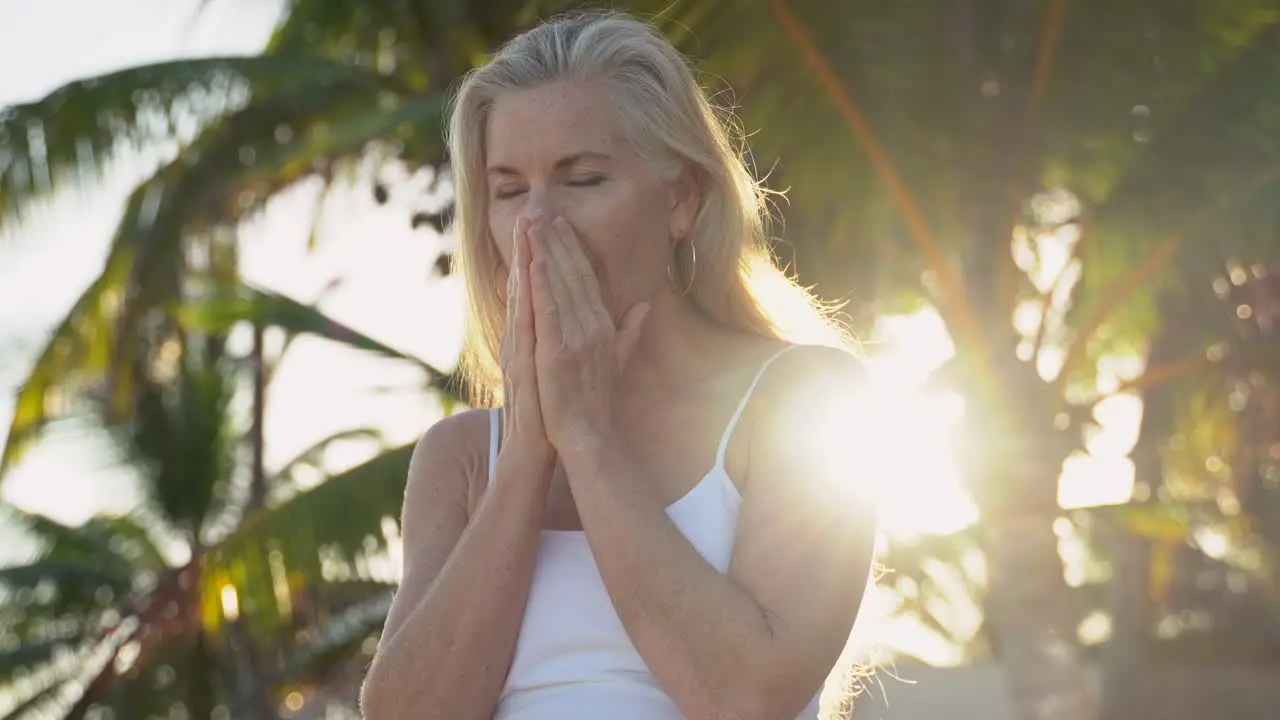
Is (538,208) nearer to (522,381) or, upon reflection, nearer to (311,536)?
(522,381)

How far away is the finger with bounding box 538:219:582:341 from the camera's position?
7.62 feet

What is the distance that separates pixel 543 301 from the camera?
91.7 inches

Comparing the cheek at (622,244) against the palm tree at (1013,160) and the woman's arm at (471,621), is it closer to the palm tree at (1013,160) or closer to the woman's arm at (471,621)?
the woman's arm at (471,621)

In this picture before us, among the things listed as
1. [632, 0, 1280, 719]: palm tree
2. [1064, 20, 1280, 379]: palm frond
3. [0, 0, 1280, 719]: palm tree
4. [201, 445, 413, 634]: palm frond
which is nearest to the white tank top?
[632, 0, 1280, 719]: palm tree

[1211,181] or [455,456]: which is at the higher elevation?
[455,456]

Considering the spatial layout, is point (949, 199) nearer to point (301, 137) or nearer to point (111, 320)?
point (301, 137)

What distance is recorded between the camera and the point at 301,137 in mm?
10953

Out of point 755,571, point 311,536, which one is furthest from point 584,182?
point 311,536

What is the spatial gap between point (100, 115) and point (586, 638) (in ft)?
27.4

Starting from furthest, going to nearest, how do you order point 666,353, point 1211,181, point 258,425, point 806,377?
1. point 258,425
2. point 1211,181
3. point 666,353
4. point 806,377

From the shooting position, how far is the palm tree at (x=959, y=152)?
8117 millimetres

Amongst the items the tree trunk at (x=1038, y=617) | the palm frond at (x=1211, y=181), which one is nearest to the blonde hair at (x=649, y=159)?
the palm frond at (x=1211, y=181)

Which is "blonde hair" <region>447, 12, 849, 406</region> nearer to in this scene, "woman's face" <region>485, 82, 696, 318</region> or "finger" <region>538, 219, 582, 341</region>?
"woman's face" <region>485, 82, 696, 318</region>

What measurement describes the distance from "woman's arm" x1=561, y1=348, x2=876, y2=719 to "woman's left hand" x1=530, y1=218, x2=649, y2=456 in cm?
6
